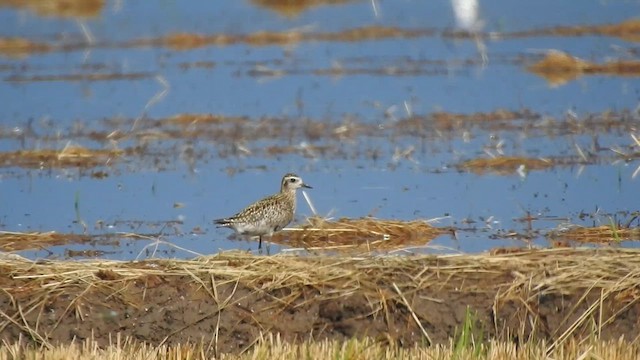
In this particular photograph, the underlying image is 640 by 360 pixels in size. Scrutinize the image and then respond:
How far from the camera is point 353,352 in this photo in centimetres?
877

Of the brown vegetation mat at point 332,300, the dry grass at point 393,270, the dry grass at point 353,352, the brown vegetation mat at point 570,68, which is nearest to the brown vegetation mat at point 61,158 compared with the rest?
the dry grass at point 393,270

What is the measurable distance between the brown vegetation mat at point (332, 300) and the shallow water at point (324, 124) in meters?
1.09

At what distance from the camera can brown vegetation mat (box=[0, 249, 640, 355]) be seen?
33.3 feet

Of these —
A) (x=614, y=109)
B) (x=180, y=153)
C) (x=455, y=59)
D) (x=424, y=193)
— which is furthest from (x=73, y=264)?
(x=455, y=59)

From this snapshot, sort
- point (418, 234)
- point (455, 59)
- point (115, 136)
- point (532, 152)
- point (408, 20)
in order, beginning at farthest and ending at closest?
point (408, 20)
point (455, 59)
point (115, 136)
point (532, 152)
point (418, 234)

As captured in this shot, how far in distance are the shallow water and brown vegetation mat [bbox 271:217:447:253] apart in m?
0.19

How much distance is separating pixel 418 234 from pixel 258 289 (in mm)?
3660

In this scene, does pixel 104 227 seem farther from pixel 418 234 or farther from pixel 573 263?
pixel 573 263

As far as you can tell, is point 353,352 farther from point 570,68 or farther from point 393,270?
point 570,68

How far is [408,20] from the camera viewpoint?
31.5 metres

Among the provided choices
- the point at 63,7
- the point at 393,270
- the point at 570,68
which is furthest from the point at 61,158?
the point at 63,7

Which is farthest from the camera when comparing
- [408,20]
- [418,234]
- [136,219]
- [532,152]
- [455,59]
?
[408,20]

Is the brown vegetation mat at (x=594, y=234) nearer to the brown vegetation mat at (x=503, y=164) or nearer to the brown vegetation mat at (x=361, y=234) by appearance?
the brown vegetation mat at (x=361, y=234)

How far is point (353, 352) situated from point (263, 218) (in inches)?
190
